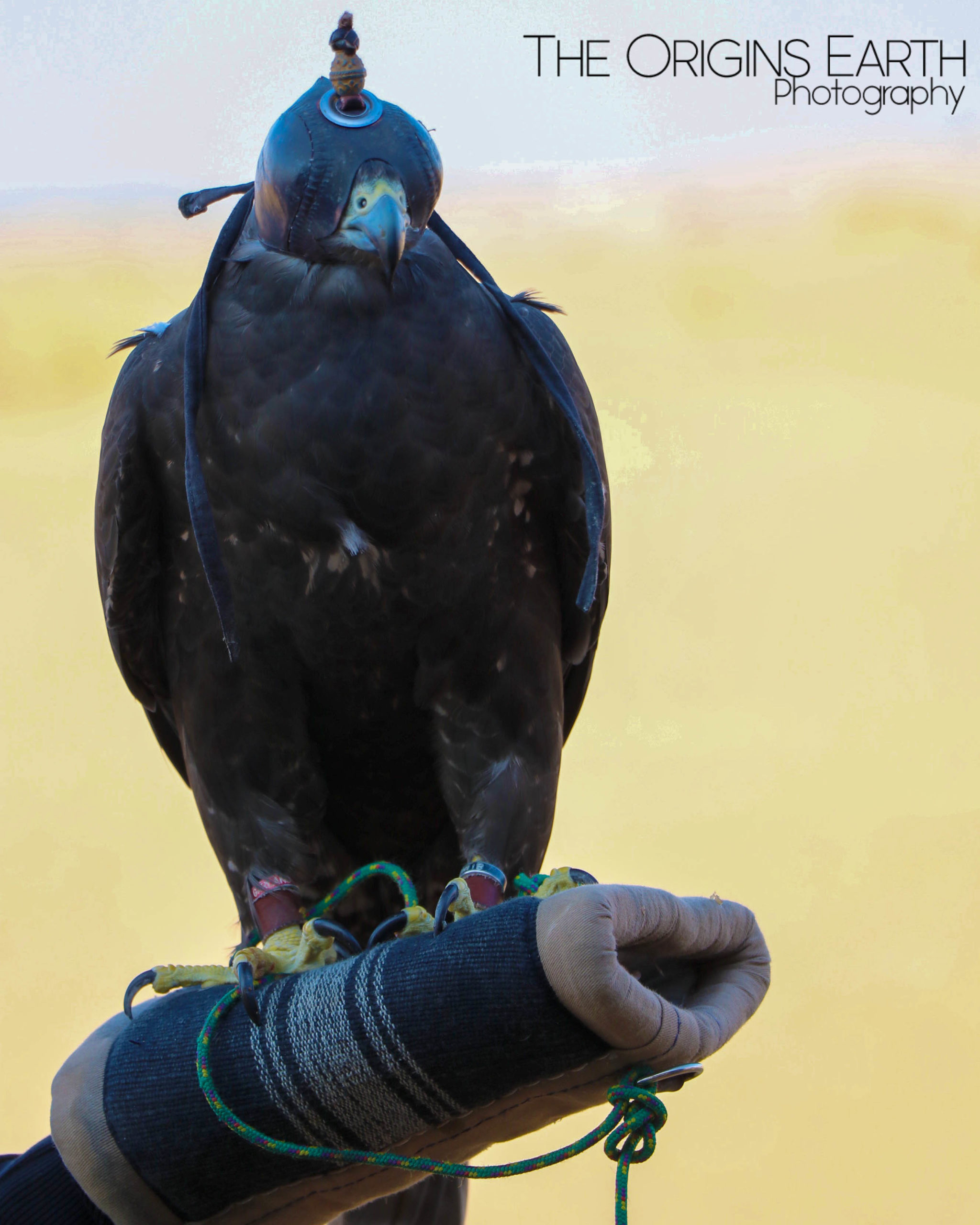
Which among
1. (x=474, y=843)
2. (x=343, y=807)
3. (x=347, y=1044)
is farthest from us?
(x=343, y=807)

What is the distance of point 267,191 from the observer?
6.72ft

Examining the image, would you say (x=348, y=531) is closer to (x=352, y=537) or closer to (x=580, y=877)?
(x=352, y=537)

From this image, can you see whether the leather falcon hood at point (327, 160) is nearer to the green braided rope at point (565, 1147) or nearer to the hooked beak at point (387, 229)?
the hooked beak at point (387, 229)

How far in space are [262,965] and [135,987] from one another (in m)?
0.19

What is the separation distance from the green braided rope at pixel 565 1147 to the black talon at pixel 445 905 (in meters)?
0.33

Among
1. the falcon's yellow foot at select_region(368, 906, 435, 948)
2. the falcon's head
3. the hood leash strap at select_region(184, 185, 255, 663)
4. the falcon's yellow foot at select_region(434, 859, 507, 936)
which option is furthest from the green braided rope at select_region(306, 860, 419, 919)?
the falcon's head

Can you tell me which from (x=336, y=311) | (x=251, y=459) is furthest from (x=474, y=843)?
(x=336, y=311)

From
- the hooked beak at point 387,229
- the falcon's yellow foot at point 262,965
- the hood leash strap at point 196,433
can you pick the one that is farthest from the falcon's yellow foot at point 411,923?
the hooked beak at point 387,229

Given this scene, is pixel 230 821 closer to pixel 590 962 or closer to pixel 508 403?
pixel 508 403

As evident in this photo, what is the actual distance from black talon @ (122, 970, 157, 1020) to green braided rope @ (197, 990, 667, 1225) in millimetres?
193

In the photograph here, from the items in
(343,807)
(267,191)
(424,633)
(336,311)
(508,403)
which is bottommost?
(343,807)

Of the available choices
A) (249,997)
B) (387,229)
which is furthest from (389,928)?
(387,229)

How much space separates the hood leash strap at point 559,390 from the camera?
2117 millimetres

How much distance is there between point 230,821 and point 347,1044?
2.95 ft
